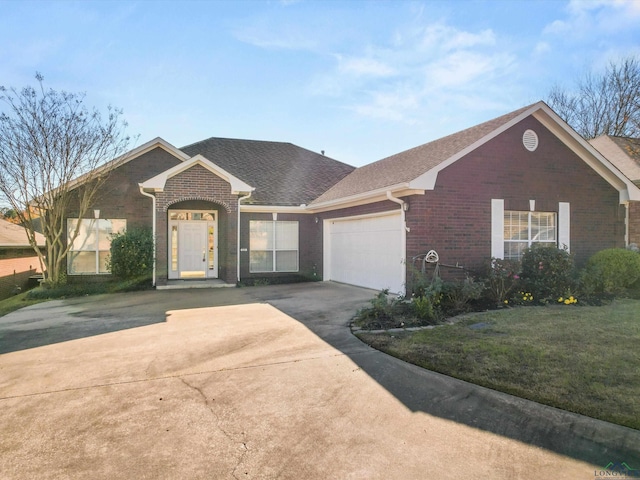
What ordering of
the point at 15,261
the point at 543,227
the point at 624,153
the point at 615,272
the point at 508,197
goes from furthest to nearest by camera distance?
the point at 15,261 → the point at 624,153 → the point at 543,227 → the point at 508,197 → the point at 615,272

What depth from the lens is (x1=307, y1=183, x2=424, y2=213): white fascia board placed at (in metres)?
10.0

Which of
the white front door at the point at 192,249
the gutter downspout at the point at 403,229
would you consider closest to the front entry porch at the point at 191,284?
the white front door at the point at 192,249

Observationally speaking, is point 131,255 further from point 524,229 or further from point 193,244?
point 524,229

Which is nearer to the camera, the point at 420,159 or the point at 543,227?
the point at 543,227

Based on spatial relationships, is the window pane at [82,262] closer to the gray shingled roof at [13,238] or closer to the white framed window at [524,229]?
the gray shingled roof at [13,238]

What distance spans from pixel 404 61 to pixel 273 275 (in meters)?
8.52

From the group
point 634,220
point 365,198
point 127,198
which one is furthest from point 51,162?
point 634,220

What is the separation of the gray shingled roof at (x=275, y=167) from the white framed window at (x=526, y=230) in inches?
293

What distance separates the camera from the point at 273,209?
1527cm

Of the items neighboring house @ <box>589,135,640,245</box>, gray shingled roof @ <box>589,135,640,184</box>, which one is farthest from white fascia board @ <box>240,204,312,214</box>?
gray shingled roof @ <box>589,135,640,184</box>

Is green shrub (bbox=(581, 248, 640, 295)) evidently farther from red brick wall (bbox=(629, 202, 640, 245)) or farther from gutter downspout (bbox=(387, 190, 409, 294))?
gutter downspout (bbox=(387, 190, 409, 294))

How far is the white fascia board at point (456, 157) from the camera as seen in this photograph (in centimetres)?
984

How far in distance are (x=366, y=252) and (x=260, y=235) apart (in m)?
4.57

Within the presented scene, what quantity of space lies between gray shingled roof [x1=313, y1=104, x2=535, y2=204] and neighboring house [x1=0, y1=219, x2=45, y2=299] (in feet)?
46.8
